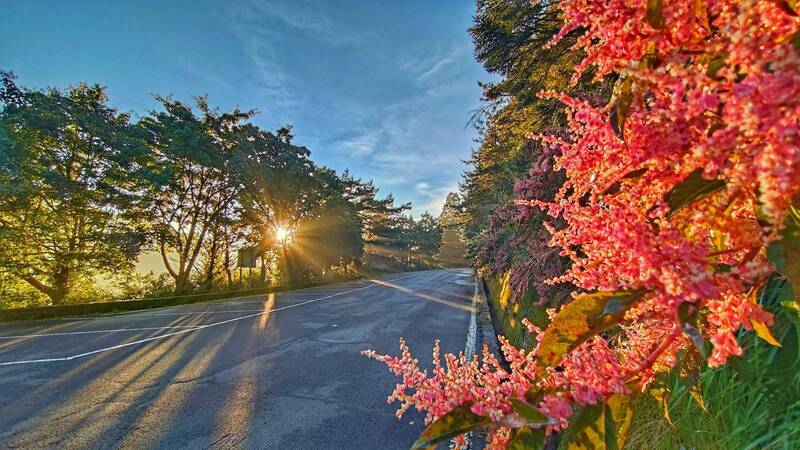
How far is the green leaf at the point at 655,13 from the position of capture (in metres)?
0.66

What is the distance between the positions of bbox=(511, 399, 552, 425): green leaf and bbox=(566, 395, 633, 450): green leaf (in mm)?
110

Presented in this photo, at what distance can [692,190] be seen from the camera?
662mm

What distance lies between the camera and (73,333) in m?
10.2

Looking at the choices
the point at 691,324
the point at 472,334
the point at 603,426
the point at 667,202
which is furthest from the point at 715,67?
the point at 472,334

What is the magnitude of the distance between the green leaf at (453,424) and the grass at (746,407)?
31.2 inches

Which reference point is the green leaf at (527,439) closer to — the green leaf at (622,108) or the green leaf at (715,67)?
the green leaf at (622,108)

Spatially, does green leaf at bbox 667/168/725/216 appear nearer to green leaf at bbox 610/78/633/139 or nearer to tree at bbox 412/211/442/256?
green leaf at bbox 610/78/633/139

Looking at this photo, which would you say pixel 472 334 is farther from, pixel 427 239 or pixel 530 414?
pixel 427 239

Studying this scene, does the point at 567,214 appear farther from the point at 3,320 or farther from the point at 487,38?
the point at 3,320

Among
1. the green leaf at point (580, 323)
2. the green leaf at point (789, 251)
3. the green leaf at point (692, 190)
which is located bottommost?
the green leaf at point (580, 323)

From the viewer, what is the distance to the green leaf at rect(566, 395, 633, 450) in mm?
Result: 763

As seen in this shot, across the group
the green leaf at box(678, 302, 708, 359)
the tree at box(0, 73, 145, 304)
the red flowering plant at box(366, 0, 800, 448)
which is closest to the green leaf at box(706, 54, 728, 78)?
the red flowering plant at box(366, 0, 800, 448)

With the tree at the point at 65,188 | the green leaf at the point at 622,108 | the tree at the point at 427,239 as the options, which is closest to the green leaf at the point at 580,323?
the green leaf at the point at 622,108

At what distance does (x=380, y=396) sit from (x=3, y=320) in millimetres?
16118
